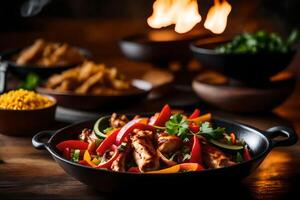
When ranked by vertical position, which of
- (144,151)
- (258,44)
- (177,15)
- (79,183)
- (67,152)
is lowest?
(79,183)

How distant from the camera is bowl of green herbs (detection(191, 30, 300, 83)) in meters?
3.17

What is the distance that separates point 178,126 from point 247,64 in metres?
1.19

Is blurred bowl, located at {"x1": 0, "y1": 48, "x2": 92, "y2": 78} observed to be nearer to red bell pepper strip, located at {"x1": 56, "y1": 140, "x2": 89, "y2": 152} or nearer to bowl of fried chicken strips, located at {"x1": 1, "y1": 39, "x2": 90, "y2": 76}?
bowl of fried chicken strips, located at {"x1": 1, "y1": 39, "x2": 90, "y2": 76}

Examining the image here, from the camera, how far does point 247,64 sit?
125 inches

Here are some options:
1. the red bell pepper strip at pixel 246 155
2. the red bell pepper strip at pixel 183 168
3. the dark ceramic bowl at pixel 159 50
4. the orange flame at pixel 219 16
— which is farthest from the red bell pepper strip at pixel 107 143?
the dark ceramic bowl at pixel 159 50

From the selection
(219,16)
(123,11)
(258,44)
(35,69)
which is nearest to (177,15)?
(219,16)

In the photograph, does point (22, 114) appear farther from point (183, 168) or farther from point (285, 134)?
point (285, 134)

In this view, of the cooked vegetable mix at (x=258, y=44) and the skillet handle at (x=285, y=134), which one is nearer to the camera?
the skillet handle at (x=285, y=134)

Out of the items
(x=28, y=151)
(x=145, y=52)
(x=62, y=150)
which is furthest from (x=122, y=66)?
(x=62, y=150)

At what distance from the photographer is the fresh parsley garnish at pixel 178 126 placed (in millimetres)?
2072

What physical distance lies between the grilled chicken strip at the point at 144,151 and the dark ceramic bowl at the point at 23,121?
838 millimetres

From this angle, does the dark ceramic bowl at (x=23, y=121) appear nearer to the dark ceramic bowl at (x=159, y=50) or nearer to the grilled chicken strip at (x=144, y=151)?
the grilled chicken strip at (x=144, y=151)

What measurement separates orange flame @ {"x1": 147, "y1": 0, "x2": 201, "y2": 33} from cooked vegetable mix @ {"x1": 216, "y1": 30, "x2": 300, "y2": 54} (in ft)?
1.67

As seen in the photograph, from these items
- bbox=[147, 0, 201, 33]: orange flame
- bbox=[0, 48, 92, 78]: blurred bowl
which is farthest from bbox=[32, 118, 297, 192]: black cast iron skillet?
bbox=[0, 48, 92, 78]: blurred bowl
